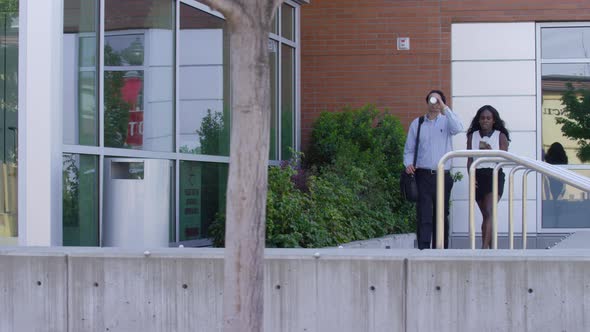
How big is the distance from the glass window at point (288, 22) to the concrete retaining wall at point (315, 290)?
697 cm

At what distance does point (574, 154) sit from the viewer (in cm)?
1290

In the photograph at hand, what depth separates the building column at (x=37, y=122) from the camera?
7.32 metres

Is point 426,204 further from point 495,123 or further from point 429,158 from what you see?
point 495,123

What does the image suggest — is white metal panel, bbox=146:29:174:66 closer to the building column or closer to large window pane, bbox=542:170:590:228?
the building column

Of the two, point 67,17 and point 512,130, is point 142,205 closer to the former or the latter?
point 67,17

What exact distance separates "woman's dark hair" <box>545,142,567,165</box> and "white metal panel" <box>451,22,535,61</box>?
3.94 ft

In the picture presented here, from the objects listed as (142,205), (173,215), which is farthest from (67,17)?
(173,215)

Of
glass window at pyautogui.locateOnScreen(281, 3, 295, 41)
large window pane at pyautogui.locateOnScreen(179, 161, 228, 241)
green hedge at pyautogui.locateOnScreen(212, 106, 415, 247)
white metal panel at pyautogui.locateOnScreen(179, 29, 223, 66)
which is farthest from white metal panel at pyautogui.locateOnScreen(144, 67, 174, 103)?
glass window at pyautogui.locateOnScreen(281, 3, 295, 41)

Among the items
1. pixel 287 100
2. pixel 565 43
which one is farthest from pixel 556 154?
pixel 287 100

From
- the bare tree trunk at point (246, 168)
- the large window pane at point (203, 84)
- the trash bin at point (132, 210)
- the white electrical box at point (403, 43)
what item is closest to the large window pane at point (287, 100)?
the white electrical box at point (403, 43)

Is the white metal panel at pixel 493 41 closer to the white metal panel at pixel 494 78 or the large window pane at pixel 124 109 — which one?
the white metal panel at pixel 494 78

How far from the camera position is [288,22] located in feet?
42.2

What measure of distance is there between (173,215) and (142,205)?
4.37ft

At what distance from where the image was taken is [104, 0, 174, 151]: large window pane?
8328mm
